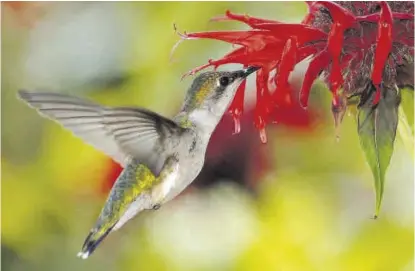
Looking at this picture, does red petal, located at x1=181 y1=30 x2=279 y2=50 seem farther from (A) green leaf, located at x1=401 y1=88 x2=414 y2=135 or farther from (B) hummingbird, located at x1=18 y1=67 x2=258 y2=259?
(A) green leaf, located at x1=401 y1=88 x2=414 y2=135

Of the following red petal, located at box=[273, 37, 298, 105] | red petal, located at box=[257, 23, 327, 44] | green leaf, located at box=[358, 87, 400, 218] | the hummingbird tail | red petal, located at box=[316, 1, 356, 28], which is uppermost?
red petal, located at box=[316, 1, 356, 28]

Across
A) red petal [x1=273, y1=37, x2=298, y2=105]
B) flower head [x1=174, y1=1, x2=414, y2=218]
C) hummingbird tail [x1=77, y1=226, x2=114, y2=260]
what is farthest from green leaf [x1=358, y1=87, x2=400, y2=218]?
hummingbird tail [x1=77, y1=226, x2=114, y2=260]

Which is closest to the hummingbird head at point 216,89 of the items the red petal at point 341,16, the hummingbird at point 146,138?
the hummingbird at point 146,138

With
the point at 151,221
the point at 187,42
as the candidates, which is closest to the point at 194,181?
the point at 151,221

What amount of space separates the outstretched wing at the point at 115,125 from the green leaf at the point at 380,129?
0.73 feet

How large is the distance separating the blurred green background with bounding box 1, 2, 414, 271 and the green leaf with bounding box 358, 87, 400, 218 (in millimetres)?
146

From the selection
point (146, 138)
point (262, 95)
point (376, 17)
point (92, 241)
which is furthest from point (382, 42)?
point (92, 241)

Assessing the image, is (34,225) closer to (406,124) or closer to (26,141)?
A: (26,141)

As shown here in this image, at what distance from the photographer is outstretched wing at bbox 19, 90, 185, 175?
67 centimetres

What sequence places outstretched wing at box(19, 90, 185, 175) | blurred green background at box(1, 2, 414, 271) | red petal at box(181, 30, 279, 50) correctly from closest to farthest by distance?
1. outstretched wing at box(19, 90, 185, 175)
2. red petal at box(181, 30, 279, 50)
3. blurred green background at box(1, 2, 414, 271)

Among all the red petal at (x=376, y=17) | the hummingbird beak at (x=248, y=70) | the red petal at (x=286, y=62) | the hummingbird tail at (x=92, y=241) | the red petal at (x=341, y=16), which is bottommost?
the hummingbird tail at (x=92, y=241)

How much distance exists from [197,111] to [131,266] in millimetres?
268

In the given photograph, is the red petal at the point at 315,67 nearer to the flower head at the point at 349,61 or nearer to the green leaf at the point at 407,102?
the flower head at the point at 349,61

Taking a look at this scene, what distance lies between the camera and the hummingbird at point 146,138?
2.26 ft
